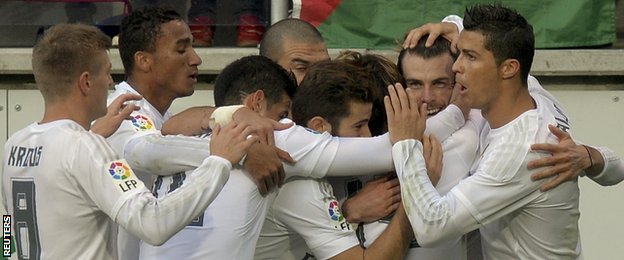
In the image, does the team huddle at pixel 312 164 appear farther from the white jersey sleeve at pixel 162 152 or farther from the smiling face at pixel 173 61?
the smiling face at pixel 173 61

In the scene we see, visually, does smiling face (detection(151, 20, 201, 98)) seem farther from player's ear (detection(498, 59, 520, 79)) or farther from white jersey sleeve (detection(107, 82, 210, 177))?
player's ear (detection(498, 59, 520, 79))

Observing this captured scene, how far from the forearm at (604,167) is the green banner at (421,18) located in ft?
8.06

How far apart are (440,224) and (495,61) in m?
0.62

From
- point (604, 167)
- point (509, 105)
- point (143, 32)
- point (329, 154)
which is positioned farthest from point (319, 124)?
point (143, 32)

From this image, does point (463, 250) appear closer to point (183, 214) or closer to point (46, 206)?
point (183, 214)

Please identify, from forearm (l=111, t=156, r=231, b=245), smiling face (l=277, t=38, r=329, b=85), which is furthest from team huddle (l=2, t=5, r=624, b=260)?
smiling face (l=277, t=38, r=329, b=85)

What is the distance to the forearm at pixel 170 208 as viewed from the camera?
404 cm

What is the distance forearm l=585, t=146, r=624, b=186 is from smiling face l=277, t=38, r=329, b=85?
152 centimetres

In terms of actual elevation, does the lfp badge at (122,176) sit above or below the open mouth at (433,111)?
above

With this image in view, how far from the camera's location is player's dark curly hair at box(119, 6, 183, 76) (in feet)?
18.1

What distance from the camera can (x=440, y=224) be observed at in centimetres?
432

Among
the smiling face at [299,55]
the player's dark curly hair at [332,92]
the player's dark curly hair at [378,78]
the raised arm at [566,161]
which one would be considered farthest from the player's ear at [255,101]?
the smiling face at [299,55]

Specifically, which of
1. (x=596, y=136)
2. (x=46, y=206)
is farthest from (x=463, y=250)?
(x=596, y=136)

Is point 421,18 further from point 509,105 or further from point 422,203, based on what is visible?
point 422,203
